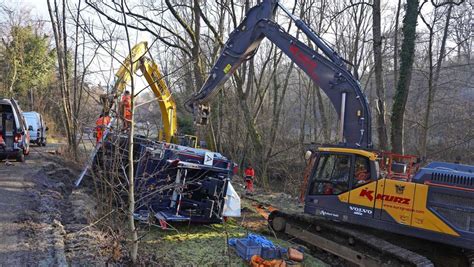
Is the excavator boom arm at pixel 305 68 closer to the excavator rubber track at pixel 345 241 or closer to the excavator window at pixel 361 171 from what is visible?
the excavator window at pixel 361 171

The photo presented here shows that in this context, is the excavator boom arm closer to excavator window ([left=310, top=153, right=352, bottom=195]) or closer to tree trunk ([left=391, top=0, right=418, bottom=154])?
excavator window ([left=310, top=153, right=352, bottom=195])

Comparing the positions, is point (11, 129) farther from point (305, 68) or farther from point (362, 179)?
point (362, 179)

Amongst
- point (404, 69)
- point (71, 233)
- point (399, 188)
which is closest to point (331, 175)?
point (399, 188)

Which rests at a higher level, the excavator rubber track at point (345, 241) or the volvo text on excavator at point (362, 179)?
the volvo text on excavator at point (362, 179)

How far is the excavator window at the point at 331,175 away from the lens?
7.98 metres

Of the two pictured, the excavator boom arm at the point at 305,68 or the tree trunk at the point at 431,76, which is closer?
the excavator boom arm at the point at 305,68

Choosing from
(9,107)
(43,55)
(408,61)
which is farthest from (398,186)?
(43,55)

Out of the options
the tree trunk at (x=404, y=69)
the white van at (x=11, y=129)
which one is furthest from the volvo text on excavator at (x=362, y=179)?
the white van at (x=11, y=129)

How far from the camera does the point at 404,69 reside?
14.1 m

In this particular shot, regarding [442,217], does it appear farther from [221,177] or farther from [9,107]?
[9,107]

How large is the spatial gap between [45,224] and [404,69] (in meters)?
12.2

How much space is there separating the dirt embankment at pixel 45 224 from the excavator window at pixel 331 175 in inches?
172

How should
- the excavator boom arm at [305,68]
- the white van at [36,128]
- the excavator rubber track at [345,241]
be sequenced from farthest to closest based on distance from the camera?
the white van at [36,128], the excavator boom arm at [305,68], the excavator rubber track at [345,241]

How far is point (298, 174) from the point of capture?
1908cm
